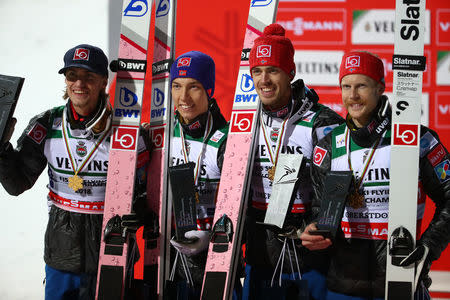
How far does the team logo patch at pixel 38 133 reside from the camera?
Result: 8.85 feet

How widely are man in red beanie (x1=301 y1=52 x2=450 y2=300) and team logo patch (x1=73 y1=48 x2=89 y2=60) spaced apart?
1.24 meters

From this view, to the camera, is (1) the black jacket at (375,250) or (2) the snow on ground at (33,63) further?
(2) the snow on ground at (33,63)

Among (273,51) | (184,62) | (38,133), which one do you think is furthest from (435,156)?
(38,133)

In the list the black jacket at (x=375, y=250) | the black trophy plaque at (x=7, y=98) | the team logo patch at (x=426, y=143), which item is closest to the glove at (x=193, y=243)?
the black jacket at (x=375, y=250)

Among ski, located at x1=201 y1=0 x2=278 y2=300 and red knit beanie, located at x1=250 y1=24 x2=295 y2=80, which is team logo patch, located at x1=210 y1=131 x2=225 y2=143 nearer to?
ski, located at x1=201 y1=0 x2=278 y2=300

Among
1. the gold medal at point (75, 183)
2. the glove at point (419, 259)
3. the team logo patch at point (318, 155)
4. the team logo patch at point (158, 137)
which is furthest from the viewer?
the team logo patch at point (158, 137)

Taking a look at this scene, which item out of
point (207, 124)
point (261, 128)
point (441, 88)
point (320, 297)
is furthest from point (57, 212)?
point (441, 88)

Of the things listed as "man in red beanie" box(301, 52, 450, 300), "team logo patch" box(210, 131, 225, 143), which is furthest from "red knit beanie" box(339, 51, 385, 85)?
"team logo patch" box(210, 131, 225, 143)

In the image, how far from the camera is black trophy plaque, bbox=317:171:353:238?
221 centimetres

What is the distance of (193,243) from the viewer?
258 cm

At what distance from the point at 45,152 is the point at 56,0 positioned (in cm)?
223

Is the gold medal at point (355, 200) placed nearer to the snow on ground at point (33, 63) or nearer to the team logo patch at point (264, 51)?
the team logo patch at point (264, 51)

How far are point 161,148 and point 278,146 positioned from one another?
616 mm

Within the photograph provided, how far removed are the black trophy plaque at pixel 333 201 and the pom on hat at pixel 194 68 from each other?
2.75 feet
